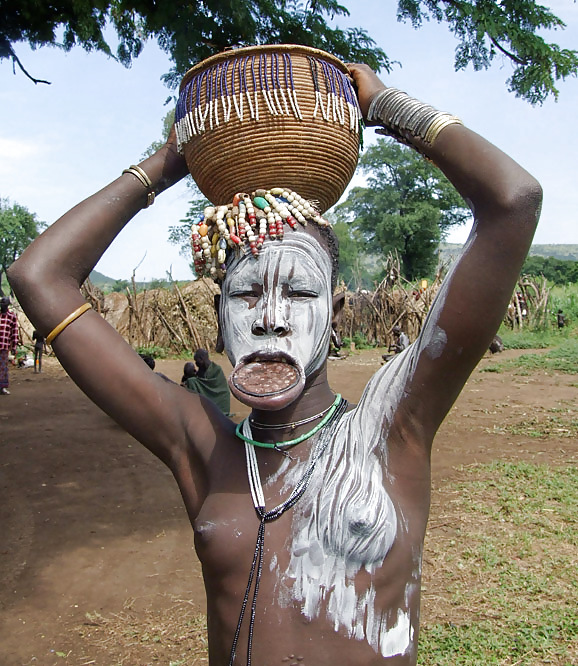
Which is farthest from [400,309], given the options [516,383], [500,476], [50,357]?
[500,476]

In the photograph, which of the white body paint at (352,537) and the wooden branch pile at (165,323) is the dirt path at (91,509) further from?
the wooden branch pile at (165,323)

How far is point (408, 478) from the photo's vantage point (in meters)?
1.62


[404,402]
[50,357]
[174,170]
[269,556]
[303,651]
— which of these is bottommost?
[50,357]

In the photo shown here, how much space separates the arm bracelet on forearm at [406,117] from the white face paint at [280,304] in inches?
14.5

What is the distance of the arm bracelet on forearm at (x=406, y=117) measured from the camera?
157 centimetres

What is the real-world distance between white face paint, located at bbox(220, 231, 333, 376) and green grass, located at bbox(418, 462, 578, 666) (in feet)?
8.56

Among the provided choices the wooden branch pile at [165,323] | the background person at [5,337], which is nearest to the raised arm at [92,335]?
the background person at [5,337]

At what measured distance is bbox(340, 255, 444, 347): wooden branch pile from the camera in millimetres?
18484

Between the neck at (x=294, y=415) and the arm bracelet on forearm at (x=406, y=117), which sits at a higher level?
the arm bracelet on forearm at (x=406, y=117)

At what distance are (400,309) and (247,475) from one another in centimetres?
1759

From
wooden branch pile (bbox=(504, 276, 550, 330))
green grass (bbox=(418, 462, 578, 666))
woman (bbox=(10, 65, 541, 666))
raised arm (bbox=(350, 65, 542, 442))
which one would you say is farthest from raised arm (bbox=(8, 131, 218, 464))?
wooden branch pile (bbox=(504, 276, 550, 330))

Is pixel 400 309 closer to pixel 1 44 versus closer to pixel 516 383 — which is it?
pixel 516 383

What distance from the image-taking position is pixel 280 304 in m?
1.67

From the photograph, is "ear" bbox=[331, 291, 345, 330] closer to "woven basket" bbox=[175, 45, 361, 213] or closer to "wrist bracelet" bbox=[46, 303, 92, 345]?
"woven basket" bbox=[175, 45, 361, 213]
